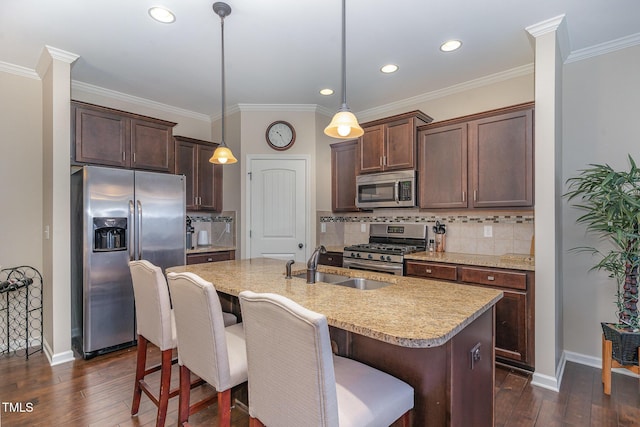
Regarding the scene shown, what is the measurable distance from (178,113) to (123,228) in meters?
2.01

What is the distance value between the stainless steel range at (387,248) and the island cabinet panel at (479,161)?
47cm

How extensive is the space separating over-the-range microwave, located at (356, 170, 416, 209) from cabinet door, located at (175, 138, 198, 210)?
2.10 meters

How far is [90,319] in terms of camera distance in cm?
292

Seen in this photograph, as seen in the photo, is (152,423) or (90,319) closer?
(152,423)

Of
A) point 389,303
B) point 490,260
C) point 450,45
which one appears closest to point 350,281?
point 389,303

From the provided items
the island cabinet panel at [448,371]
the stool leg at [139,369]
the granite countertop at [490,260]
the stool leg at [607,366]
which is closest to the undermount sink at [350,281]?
the island cabinet panel at [448,371]

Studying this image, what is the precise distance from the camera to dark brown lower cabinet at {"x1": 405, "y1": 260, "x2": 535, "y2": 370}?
2.57 m

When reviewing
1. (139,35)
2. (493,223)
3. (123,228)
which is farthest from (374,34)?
(123,228)

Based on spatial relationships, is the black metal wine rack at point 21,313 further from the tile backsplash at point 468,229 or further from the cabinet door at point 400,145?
the cabinet door at point 400,145

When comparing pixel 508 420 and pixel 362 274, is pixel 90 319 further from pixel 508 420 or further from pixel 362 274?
pixel 508 420

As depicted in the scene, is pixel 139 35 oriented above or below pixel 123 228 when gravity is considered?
above

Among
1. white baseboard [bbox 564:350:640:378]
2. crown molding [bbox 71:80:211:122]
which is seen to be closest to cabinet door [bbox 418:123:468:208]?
white baseboard [bbox 564:350:640:378]

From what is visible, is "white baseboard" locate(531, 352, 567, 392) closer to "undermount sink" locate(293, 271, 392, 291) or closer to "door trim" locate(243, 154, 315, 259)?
"undermount sink" locate(293, 271, 392, 291)

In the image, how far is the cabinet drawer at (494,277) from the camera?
2.60 meters
